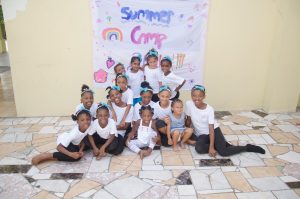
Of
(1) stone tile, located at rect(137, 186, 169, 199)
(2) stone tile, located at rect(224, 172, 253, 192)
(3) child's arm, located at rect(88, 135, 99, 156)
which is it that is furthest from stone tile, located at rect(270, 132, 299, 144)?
(3) child's arm, located at rect(88, 135, 99, 156)

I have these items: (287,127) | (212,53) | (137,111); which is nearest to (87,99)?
(137,111)

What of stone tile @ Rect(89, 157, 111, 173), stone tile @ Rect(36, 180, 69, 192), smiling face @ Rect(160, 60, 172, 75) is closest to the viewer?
stone tile @ Rect(36, 180, 69, 192)

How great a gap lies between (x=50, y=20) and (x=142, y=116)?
2287mm

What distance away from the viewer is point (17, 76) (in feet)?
15.1

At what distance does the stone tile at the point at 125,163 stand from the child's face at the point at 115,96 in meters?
0.78

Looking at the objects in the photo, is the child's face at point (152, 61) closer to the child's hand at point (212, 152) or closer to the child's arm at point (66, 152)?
the child's hand at point (212, 152)

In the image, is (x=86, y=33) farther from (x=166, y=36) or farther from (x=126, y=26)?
(x=166, y=36)

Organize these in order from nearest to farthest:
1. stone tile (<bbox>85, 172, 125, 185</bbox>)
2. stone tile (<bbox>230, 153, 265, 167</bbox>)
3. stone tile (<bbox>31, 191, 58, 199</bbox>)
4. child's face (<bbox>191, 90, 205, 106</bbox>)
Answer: stone tile (<bbox>31, 191, 58, 199</bbox>)
stone tile (<bbox>85, 172, 125, 185</bbox>)
stone tile (<bbox>230, 153, 265, 167</bbox>)
child's face (<bbox>191, 90, 205, 106</bbox>)

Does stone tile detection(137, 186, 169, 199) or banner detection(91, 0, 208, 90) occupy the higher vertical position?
banner detection(91, 0, 208, 90)

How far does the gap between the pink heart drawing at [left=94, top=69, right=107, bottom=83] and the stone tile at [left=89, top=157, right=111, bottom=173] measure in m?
1.67

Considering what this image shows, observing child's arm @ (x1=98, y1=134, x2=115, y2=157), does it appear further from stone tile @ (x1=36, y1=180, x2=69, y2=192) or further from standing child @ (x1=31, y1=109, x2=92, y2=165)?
stone tile @ (x1=36, y1=180, x2=69, y2=192)

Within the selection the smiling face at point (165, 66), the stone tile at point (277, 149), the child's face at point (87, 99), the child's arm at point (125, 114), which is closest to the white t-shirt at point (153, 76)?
the smiling face at point (165, 66)

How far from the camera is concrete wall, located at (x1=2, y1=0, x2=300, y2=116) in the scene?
4.39m

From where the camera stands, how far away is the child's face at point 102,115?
10.9 feet
